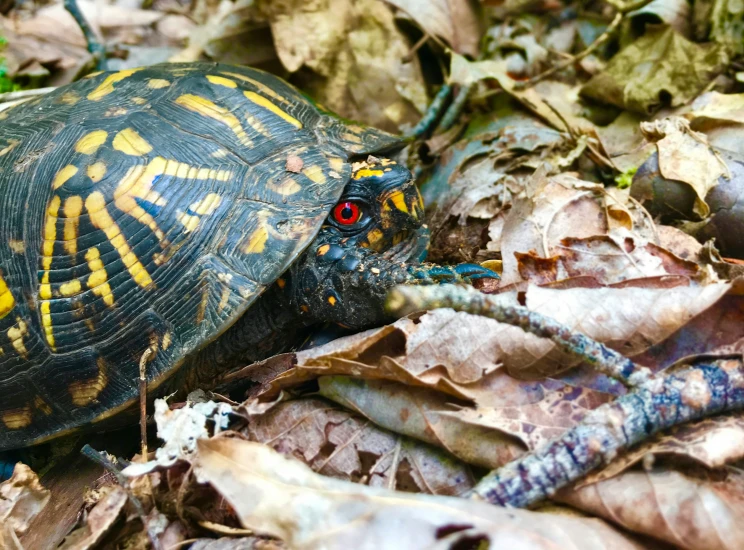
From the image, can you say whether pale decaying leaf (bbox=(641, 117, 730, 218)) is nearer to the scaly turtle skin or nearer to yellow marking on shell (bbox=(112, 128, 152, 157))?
the scaly turtle skin

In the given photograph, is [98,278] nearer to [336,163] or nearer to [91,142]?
[91,142]

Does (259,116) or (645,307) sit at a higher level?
(259,116)

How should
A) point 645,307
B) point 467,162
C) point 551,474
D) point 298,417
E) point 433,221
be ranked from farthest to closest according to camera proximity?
point 467,162 < point 433,221 < point 298,417 < point 645,307 < point 551,474

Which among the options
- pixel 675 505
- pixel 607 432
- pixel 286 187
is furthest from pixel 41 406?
pixel 675 505

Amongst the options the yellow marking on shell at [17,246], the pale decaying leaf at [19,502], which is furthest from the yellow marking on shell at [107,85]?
the pale decaying leaf at [19,502]

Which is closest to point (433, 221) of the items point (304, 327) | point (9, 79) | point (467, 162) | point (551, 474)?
point (467, 162)

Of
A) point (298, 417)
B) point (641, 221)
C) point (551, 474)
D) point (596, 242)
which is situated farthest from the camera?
point (641, 221)

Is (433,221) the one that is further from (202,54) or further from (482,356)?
(202,54)
